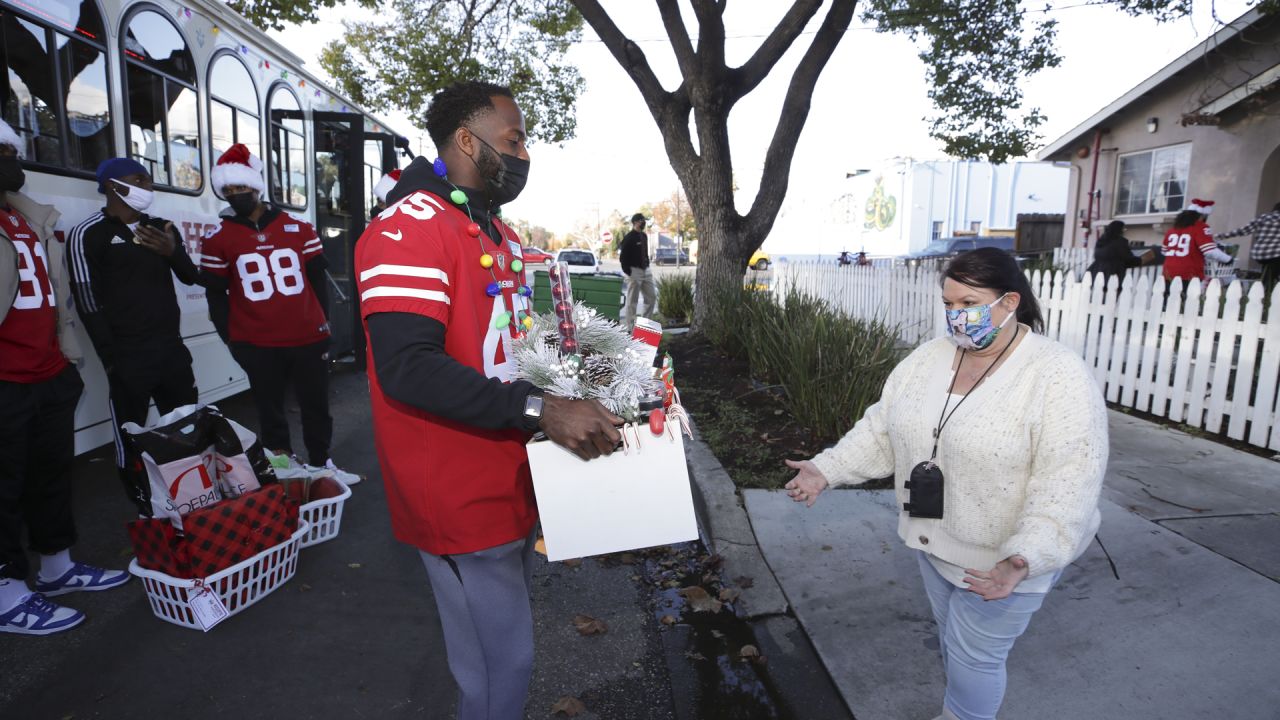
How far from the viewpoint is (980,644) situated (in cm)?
223

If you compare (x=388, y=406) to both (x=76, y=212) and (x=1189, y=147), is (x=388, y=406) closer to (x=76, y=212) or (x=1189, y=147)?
(x=76, y=212)

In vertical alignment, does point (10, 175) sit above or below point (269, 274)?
above

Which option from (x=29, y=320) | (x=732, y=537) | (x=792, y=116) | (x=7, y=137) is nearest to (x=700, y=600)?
(x=732, y=537)

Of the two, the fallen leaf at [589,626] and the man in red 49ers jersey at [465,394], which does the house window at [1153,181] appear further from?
the man in red 49ers jersey at [465,394]

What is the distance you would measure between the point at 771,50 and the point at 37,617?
9.47 m

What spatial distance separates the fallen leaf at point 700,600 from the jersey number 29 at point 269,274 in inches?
122

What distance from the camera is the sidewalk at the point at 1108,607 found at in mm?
2836

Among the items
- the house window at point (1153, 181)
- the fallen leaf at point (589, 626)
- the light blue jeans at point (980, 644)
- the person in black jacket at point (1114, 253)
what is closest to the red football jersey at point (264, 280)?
the fallen leaf at point (589, 626)

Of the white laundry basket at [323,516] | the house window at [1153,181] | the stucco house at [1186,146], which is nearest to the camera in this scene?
the white laundry basket at [323,516]

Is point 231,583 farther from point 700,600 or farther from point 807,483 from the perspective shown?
point 807,483

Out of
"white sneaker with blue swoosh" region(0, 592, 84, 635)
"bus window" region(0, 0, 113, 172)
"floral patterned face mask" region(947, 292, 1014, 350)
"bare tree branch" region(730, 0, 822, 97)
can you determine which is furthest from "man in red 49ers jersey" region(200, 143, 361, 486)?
"bare tree branch" region(730, 0, 822, 97)

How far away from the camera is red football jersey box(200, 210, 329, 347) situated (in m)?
4.50

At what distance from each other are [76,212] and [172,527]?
A: 8.34ft

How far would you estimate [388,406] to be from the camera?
185 cm
